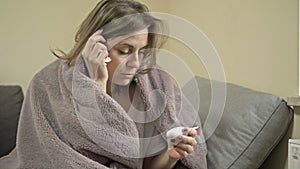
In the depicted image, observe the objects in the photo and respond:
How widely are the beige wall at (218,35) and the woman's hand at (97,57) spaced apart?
461 mm

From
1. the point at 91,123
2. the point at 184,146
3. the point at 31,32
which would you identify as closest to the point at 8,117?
the point at 31,32

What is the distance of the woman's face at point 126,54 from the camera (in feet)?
3.18

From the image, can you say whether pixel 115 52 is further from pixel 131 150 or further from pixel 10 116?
pixel 10 116

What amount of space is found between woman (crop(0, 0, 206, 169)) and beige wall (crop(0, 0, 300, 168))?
309 millimetres

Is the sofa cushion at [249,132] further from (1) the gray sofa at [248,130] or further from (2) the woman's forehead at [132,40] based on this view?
(2) the woman's forehead at [132,40]

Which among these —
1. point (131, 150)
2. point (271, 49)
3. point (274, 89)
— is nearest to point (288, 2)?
point (271, 49)

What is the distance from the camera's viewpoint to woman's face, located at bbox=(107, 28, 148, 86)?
97 centimetres

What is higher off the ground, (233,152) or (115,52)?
(115,52)

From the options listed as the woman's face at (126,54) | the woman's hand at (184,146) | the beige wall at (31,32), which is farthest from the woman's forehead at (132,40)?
the beige wall at (31,32)

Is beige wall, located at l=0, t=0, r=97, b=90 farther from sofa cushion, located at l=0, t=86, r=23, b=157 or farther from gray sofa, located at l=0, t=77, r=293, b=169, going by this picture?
gray sofa, located at l=0, t=77, r=293, b=169

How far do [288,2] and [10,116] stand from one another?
112cm

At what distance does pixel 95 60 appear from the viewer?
972mm

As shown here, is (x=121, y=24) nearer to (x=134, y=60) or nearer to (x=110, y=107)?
(x=134, y=60)

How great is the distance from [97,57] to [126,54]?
0.24 feet
